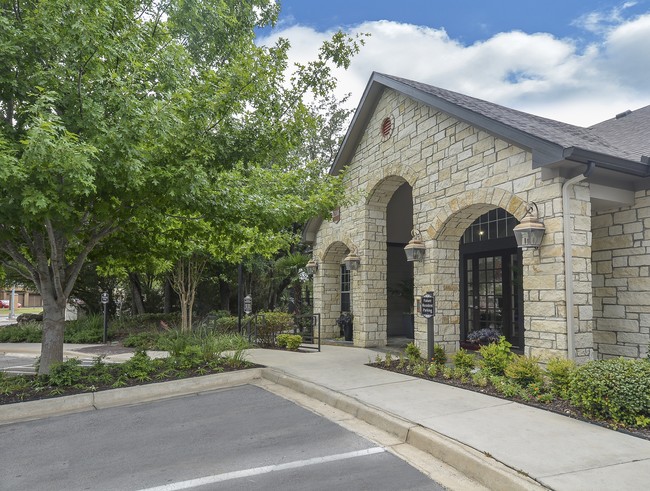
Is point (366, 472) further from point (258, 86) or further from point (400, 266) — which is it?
point (400, 266)

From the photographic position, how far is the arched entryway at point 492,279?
1051cm

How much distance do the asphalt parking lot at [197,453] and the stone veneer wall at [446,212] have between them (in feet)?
12.1

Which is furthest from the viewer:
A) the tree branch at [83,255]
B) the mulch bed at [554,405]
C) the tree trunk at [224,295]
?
the tree trunk at [224,295]

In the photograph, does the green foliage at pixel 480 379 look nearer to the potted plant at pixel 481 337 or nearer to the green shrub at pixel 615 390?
the green shrub at pixel 615 390

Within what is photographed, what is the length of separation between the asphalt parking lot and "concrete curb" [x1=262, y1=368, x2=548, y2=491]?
0.38 meters

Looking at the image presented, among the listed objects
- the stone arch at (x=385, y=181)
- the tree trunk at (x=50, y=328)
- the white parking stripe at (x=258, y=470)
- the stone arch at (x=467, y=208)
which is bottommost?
the white parking stripe at (x=258, y=470)

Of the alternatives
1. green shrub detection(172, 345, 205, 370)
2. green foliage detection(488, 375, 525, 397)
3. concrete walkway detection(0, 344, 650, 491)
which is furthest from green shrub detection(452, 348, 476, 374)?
green shrub detection(172, 345, 205, 370)

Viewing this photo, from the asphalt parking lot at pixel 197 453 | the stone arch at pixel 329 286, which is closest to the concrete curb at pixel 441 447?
the asphalt parking lot at pixel 197 453

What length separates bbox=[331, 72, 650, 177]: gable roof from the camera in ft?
20.1

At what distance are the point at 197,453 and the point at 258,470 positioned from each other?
811 mm

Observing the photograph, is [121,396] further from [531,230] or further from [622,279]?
[622,279]

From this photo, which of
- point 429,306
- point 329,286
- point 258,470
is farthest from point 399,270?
point 258,470

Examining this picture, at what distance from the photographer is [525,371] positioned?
5941 mm

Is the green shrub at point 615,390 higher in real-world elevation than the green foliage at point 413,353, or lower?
higher
